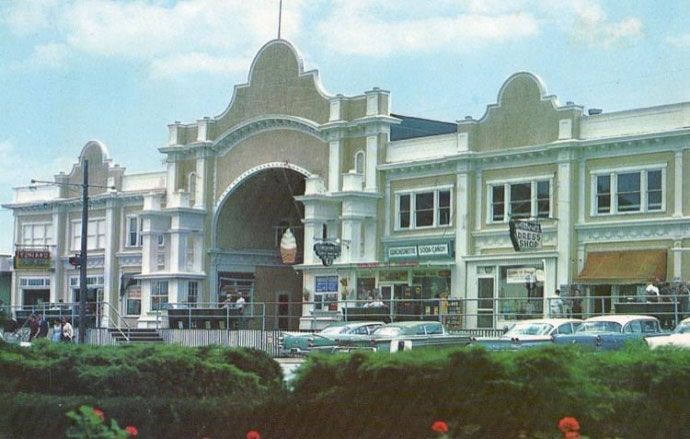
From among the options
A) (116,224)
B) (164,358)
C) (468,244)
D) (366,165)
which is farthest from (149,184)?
(164,358)

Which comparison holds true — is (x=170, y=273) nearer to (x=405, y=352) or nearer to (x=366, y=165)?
(x=366, y=165)

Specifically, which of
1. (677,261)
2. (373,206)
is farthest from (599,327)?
(373,206)

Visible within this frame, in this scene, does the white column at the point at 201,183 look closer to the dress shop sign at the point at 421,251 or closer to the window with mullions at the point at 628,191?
the dress shop sign at the point at 421,251

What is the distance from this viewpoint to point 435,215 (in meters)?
48.3

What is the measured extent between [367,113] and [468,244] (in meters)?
8.04

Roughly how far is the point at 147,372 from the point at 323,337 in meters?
20.6

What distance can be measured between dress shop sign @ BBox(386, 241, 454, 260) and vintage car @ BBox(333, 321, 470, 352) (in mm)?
12011

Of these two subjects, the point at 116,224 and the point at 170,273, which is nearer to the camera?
the point at 170,273

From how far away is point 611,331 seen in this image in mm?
31109

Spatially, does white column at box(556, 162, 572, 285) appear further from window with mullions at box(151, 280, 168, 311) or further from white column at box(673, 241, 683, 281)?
window with mullions at box(151, 280, 168, 311)

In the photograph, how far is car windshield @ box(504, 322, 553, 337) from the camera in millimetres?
31734

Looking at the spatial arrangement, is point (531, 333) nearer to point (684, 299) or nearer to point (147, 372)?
point (684, 299)

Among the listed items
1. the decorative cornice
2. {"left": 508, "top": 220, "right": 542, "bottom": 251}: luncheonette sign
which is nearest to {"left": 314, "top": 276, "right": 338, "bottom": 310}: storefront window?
{"left": 508, "top": 220, "right": 542, "bottom": 251}: luncheonette sign

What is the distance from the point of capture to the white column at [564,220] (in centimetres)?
4288
